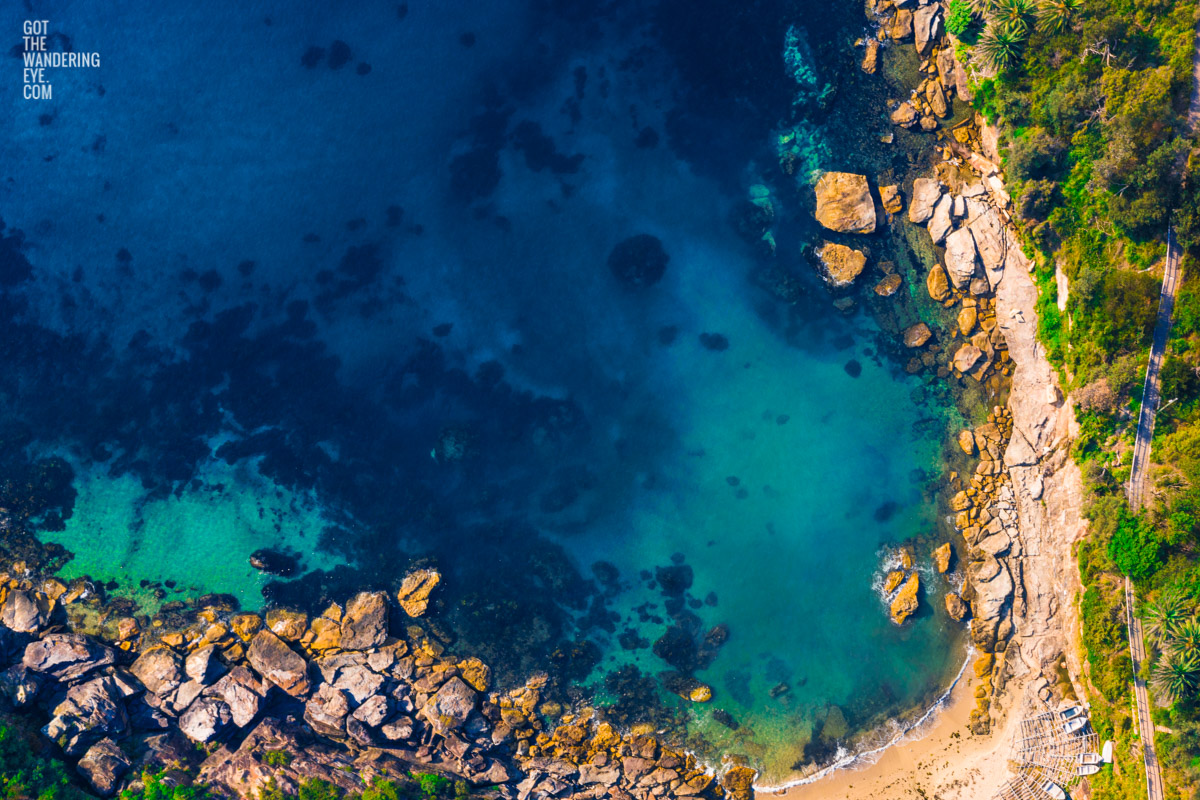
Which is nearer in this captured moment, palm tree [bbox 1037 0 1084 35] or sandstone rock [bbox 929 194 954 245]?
palm tree [bbox 1037 0 1084 35]

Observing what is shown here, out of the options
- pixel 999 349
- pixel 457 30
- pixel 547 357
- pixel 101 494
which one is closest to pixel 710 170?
pixel 547 357

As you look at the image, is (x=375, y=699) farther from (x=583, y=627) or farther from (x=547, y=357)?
(x=547, y=357)

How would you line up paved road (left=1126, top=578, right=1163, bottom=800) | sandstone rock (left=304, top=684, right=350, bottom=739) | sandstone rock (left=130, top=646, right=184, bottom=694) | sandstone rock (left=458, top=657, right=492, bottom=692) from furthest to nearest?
sandstone rock (left=458, top=657, right=492, bottom=692), sandstone rock (left=304, top=684, right=350, bottom=739), sandstone rock (left=130, top=646, right=184, bottom=694), paved road (left=1126, top=578, right=1163, bottom=800)

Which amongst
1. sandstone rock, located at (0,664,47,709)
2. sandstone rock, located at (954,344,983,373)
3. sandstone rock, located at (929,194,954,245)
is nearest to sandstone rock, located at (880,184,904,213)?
sandstone rock, located at (929,194,954,245)

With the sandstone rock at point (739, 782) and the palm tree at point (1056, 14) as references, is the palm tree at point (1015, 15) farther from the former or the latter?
the sandstone rock at point (739, 782)

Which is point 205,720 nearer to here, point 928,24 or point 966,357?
point 966,357

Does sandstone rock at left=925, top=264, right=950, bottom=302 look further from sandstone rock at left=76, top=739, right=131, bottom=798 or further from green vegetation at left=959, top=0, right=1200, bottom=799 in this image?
sandstone rock at left=76, top=739, right=131, bottom=798

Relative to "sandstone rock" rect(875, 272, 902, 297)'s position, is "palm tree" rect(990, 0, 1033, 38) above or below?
above

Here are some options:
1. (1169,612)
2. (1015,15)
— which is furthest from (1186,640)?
(1015,15)
